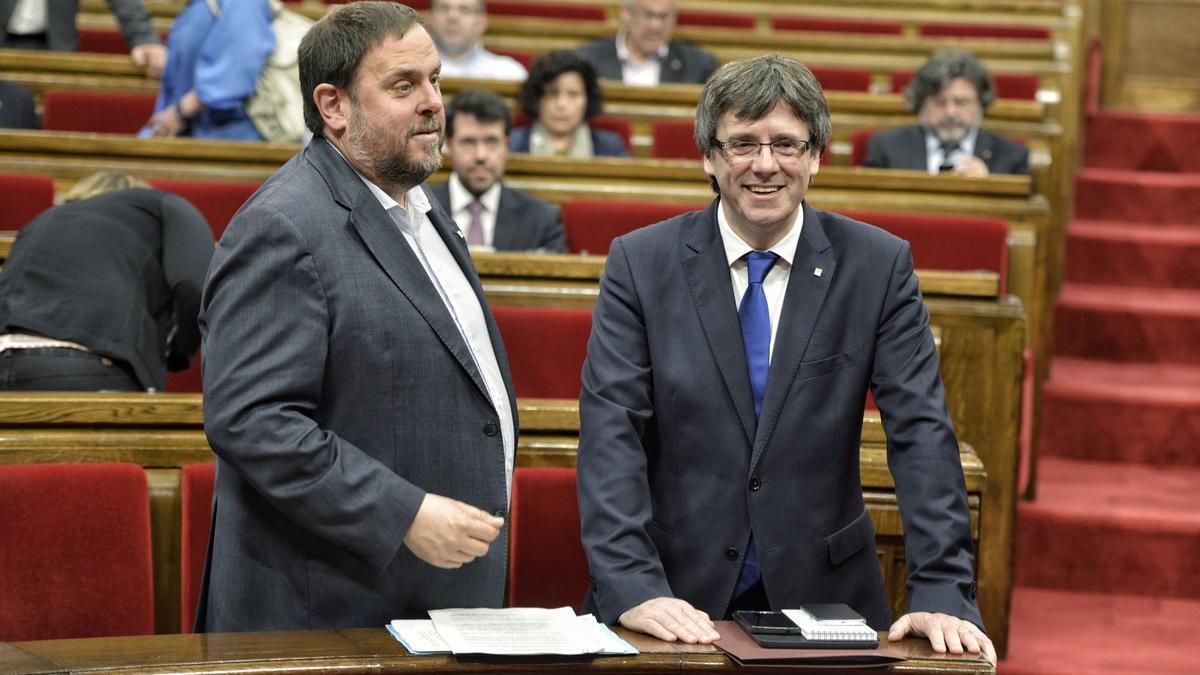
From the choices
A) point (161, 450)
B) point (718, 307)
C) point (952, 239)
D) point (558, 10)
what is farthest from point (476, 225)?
point (558, 10)

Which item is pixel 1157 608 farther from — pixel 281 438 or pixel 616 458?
pixel 281 438

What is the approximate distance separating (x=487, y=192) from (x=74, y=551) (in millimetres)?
1023

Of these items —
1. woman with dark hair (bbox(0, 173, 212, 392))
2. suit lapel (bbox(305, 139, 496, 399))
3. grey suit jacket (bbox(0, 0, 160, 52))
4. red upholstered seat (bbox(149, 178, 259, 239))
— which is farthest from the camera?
grey suit jacket (bbox(0, 0, 160, 52))

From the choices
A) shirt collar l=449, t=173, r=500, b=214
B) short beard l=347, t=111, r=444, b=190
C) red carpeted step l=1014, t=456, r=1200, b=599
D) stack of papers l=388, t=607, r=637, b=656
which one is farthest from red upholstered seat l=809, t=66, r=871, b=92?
stack of papers l=388, t=607, r=637, b=656

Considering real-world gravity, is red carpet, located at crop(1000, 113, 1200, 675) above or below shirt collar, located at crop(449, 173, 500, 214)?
below

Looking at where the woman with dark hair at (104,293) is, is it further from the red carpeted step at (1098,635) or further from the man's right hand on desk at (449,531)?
the red carpeted step at (1098,635)

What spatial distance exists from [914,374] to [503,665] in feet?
1.08

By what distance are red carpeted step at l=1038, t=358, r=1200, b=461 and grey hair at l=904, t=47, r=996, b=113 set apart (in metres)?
0.52

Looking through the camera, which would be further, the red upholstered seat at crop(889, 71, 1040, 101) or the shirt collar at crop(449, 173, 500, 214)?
the red upholstered seat at crop(889, 71, 1040, 101)

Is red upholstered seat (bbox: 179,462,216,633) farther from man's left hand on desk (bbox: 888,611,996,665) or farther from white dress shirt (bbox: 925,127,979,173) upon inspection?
white dress shirt (bbox: 925,127,979,173)

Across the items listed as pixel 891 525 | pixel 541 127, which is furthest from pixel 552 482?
pixel 541 127

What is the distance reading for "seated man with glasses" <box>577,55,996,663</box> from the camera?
901 mm

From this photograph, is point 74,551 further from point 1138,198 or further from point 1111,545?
point 1138,198

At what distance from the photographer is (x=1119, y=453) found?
203cm
